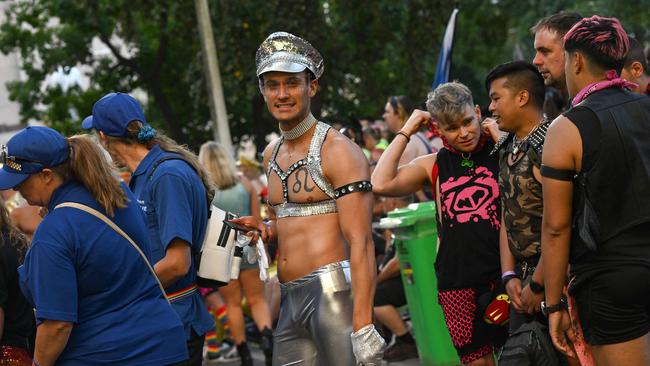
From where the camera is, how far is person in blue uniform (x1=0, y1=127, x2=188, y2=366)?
4.38 meters

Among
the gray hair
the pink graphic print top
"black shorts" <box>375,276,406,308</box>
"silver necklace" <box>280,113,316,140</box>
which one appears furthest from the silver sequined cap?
"black shorts" <box>375,276,406,308</box>

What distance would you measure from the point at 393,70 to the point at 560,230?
22.1m

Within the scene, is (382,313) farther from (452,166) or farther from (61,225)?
(61,225)

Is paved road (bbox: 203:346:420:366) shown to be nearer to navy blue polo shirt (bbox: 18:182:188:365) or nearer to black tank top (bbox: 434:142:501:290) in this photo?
black tank top (bbox: 434:142:501:290)

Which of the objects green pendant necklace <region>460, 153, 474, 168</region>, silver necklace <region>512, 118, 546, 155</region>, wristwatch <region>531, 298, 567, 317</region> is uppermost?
silver necklace <region>512, 118, 546, 155</region>

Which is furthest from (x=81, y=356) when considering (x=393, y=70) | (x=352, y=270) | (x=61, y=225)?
(x=393, y=70)

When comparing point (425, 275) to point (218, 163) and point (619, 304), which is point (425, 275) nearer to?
point (619, 304)

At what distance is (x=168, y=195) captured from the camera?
5.39 metres

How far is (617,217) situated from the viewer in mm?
4453

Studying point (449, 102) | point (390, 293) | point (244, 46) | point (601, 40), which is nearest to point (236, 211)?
point (390, 293)

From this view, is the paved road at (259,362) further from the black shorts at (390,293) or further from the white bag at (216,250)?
the white bag at (216,250)

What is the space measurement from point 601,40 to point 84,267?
2.25 m

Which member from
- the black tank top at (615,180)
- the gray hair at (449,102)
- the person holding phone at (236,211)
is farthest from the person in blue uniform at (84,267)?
the person holding phone at (236,211)

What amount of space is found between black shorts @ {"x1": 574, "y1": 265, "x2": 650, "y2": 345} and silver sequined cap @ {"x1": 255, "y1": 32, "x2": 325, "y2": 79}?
1716mm
